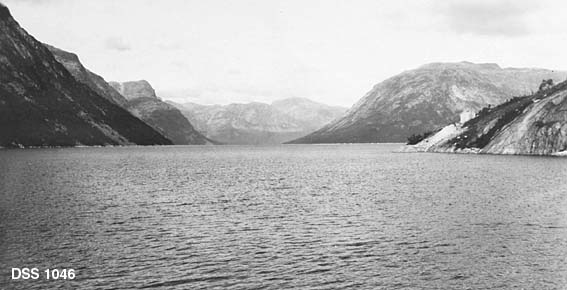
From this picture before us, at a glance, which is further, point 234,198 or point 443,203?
point 234,198

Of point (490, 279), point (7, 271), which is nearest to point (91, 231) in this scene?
point (7, 271)

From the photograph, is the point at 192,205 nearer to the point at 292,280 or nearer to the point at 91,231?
the point at 91,231

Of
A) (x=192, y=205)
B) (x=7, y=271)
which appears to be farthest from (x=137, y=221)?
(x=7, y=271)

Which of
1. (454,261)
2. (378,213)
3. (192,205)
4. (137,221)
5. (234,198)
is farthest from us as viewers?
(234,198)

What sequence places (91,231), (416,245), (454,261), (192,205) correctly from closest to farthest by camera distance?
(454,261)
(416,245)
(91,231)
(192,205)

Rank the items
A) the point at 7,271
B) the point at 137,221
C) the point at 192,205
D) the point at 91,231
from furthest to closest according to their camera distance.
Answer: the point at 192,205 → the point at 137,221 → the point at 91,231 → the point at 7,271

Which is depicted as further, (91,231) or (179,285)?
(91,231)

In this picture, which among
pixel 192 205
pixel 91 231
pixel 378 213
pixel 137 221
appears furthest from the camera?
pixel 192 205

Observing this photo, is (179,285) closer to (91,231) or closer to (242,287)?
(242,287)
